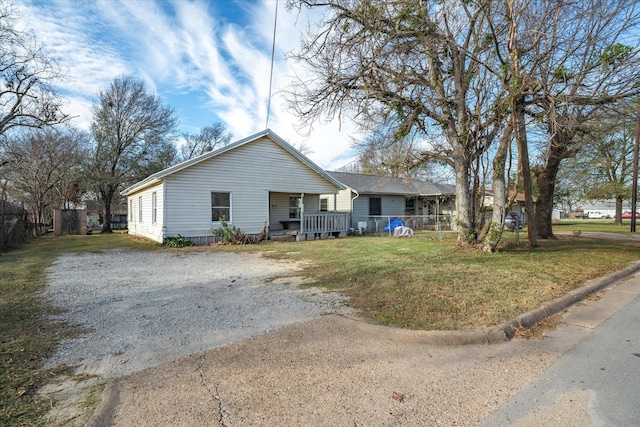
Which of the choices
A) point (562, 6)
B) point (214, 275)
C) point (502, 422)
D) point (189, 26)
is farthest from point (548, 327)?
point (189, 26)

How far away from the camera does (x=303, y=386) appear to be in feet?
8.91

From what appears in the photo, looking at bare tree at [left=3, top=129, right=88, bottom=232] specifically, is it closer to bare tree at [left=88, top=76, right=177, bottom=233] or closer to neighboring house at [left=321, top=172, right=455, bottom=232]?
bare tree at [left=88, top=76, right=177, bottom=233]

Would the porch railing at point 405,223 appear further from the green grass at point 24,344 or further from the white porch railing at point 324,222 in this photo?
the green grass at point 24,344

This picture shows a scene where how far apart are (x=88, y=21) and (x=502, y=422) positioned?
1409 cm

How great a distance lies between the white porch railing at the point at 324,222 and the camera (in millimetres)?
15859

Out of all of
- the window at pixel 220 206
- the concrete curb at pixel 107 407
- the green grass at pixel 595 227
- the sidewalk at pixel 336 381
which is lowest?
the sidewalk at pixel 336 381

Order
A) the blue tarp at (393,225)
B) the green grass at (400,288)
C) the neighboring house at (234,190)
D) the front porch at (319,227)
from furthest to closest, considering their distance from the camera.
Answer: the blue tarp at (393,225) → the front porch at (319,227) → the neighboring house at (234,190) → the green grass at (400,288)

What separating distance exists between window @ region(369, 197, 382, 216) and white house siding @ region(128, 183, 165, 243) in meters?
13.1

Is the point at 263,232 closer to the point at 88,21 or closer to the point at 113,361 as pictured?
the point at 88,21

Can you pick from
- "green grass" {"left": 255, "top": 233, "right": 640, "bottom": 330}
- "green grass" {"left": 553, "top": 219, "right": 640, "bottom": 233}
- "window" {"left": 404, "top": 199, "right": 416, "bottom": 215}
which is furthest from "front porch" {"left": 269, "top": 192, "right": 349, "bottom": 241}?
"green grass" {"left": 553, "top": 219, "right": 640, "bottom": 233}

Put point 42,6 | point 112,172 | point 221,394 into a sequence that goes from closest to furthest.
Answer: point 221,394, point 42,6, point 112,172

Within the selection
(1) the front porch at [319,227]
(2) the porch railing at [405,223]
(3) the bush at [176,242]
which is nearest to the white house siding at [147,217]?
(3) the bush at [176,242]

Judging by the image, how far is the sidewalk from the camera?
2336mm

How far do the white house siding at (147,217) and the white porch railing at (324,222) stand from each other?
20.0 ft
